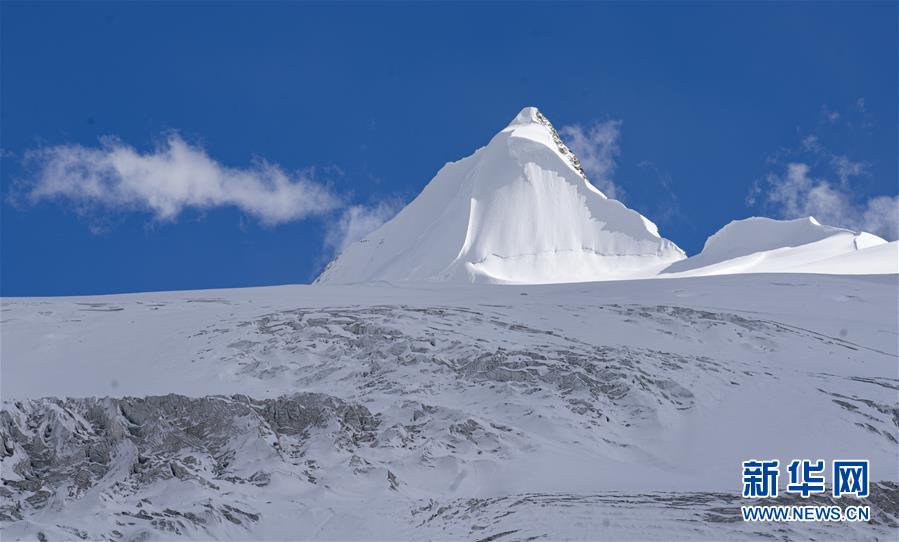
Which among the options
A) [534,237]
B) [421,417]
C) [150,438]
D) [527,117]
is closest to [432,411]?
[421,417]

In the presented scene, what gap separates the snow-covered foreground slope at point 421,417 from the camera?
26422mm

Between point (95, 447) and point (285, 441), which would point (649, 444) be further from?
point (95, 447)

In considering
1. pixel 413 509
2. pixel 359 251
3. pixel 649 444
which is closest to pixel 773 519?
pixel 649 444

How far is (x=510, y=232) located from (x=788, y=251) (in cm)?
2967

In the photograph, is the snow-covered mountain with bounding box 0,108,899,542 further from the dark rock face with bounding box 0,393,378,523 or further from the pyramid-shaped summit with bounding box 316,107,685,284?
Answer: the pyramid-shaped summit with bounding box 316,107,685,284

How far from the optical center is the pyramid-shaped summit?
98438 millimetres

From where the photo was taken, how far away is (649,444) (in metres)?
32.0

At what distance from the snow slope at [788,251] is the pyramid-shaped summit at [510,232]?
6.86 m

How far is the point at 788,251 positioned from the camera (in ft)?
270

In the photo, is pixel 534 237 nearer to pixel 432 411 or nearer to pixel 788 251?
pixel 788 251

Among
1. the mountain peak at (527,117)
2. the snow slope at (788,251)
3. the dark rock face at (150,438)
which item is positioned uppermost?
the mountain peak at (527,117)
